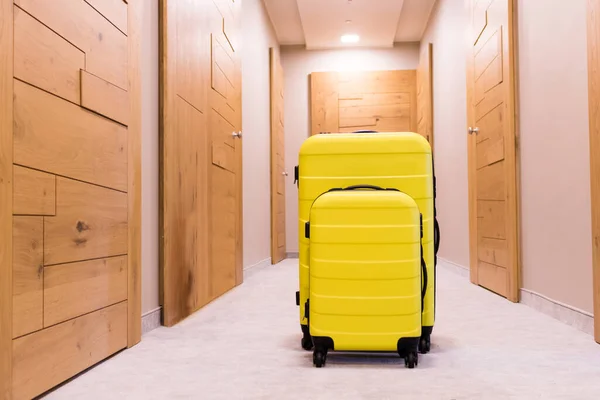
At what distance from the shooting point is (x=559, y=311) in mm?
2369

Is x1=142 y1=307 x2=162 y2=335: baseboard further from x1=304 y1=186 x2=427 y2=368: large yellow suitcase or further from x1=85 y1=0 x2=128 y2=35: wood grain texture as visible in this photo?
x1=85 y1=0 x2=128 y2=35: wood grain texture

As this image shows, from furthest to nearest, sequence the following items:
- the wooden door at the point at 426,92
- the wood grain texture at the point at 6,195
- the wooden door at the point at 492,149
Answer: the wooden door at the point at 426,92, the wooden door at the point at 492,149, the wood grain texture at the point at 6,195

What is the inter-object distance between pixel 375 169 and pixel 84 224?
0.90 meters

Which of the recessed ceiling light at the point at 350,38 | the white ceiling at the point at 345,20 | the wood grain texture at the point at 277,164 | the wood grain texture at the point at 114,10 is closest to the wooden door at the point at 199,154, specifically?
the wood grain texture at the point at 114,10

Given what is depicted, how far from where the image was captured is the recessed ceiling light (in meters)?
6.15

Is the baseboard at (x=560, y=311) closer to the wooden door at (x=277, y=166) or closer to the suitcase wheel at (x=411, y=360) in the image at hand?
the suitcase wheel at (x=411, y=360)

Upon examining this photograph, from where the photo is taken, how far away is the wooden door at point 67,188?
4.10 ft

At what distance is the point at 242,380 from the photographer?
4.97 ft

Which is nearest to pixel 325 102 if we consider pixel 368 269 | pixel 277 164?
pixel 277 164

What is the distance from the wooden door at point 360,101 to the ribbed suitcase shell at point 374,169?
4.63 m

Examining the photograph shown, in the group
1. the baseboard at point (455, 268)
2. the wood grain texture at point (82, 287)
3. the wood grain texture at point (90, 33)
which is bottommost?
the baseboard at point (455, 268)

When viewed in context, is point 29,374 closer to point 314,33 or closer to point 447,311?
point 447,311

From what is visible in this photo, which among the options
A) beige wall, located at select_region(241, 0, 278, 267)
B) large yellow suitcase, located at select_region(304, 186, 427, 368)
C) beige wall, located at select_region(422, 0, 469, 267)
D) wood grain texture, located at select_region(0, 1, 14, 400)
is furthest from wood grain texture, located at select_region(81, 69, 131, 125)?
beige wall, located at select_region(422, 0, 469, 267)

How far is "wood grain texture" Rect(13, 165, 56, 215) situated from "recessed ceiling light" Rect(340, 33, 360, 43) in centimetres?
517
